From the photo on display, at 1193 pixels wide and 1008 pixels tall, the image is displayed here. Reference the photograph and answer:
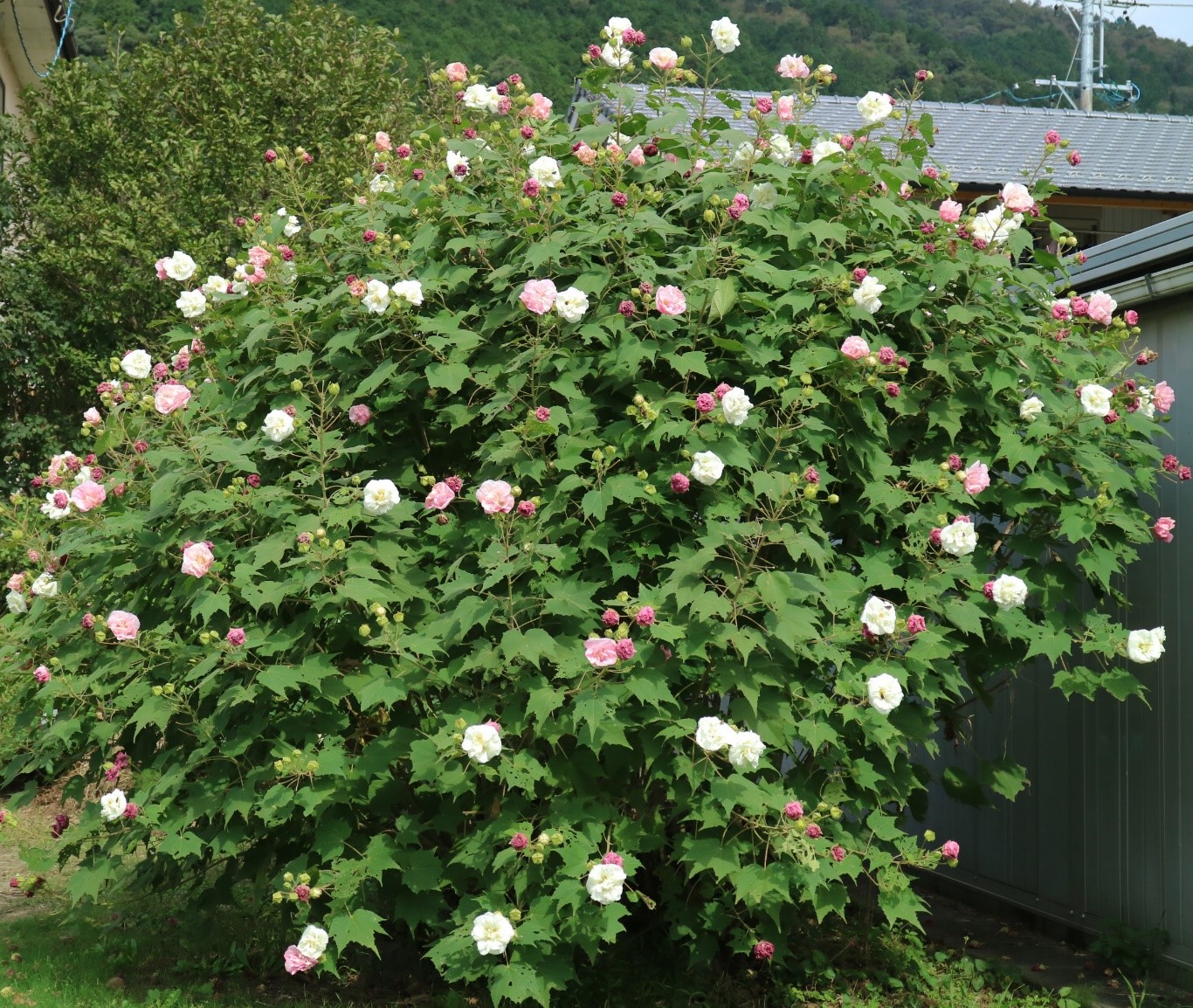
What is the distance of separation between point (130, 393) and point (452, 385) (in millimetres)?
1313

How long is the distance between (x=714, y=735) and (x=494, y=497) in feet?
2.86

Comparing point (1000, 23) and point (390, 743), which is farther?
point (1000, 23)

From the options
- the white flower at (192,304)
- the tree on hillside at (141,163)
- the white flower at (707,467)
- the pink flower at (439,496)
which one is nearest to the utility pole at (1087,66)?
the tree on hillside at (141,163)

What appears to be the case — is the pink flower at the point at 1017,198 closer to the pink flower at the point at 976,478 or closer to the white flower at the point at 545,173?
the pink flower at the point at 976,478

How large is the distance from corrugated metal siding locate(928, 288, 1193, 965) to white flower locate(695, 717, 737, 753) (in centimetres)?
190

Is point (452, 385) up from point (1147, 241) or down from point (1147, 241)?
down

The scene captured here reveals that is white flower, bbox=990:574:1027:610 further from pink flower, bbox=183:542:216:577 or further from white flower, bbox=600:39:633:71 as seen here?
pink flower, bbox=183:542:216:577

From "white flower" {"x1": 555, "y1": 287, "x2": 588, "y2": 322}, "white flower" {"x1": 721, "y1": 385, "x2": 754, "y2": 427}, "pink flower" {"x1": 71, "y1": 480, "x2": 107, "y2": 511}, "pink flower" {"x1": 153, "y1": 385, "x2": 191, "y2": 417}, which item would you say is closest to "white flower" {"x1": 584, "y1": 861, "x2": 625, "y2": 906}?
"white flower" {"x1": 721, "y1": 385, "x2": 754, "y2": 427}

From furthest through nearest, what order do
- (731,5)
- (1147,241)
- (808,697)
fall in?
(731,5) < (1147,241) < (808,697)

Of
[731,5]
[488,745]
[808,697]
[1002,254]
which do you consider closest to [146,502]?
[488,745]

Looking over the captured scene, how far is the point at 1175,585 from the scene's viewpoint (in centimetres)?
478

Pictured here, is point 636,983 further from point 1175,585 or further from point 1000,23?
A: point 1000,23

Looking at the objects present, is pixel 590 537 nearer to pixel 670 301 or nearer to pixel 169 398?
pixel 670 301

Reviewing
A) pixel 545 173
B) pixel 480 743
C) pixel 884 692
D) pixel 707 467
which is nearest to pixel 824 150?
pixel 545 173
